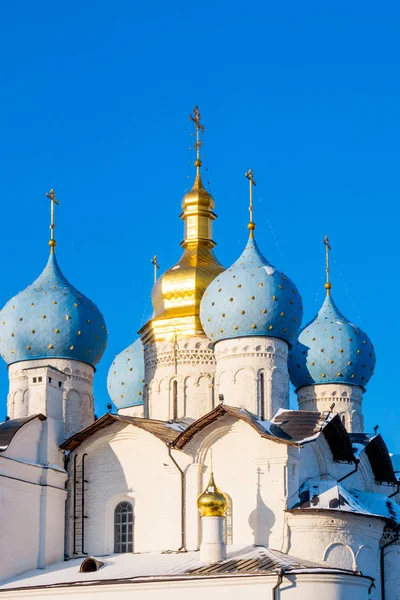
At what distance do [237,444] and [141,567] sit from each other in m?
2.58

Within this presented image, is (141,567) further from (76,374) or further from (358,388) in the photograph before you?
(358,388)

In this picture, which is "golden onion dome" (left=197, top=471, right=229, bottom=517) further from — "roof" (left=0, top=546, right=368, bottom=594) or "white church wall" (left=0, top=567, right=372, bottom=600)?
"white church wall" (left=0, top=567, right=372, bottom=600)

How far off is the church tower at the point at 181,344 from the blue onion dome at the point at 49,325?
1.29 metres

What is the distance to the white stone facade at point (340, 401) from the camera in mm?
25438

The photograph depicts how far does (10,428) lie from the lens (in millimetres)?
21078

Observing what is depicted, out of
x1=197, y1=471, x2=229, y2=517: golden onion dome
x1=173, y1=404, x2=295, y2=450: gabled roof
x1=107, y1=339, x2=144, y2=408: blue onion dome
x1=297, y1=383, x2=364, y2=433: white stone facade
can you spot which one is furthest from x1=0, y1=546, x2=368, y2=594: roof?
x1=107, y1=339, x2=144, y2=408: blue onion dome

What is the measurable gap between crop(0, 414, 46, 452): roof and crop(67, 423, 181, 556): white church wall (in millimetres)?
1220

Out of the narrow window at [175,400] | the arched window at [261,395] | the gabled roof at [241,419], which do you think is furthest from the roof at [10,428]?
the arched window at [261,395]

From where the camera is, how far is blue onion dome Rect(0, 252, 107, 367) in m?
23.5

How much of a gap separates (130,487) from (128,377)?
6.17 metres

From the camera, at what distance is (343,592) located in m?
18.4

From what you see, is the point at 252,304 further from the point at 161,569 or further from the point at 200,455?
the point at 161,569

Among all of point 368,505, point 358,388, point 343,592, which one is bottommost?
point 343,592

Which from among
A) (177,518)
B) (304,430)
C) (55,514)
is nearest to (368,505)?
(304,430)
